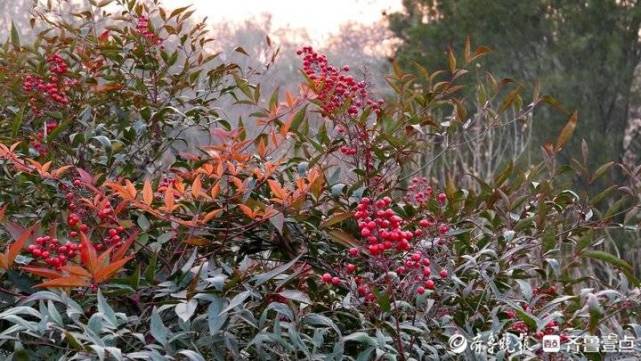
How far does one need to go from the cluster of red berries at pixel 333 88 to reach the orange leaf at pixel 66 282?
0.70 m

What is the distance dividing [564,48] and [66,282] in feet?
29.1

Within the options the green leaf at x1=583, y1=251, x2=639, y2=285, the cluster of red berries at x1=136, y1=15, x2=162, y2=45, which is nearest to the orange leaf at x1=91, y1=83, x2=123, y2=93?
the cluster of red berries at x1=136, y1=15, x2=162, y2=45

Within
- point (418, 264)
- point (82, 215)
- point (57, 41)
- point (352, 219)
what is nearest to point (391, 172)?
point (352, 219)

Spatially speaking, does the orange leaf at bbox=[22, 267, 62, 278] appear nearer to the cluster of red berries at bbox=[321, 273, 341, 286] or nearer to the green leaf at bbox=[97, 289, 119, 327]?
the green leaf at bbox=[97, 289, 119, 327]

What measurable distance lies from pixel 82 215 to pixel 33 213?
1.27ft

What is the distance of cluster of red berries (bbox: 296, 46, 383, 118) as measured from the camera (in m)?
1.78

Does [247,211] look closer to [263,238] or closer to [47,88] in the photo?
[263,238]

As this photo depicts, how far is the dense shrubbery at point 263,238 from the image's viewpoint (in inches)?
51.8

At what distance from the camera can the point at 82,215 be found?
154 centimetres

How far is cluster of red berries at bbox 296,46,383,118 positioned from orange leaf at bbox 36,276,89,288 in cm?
70

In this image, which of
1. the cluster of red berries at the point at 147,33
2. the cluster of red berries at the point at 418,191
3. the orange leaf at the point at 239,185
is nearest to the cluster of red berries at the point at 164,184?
the orange leaf at the point at 239,185

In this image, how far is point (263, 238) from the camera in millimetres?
1611

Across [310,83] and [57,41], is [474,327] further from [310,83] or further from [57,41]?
[57,41]

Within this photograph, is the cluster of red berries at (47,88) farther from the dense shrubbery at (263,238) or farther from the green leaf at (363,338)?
the green leaf at (363,338)
